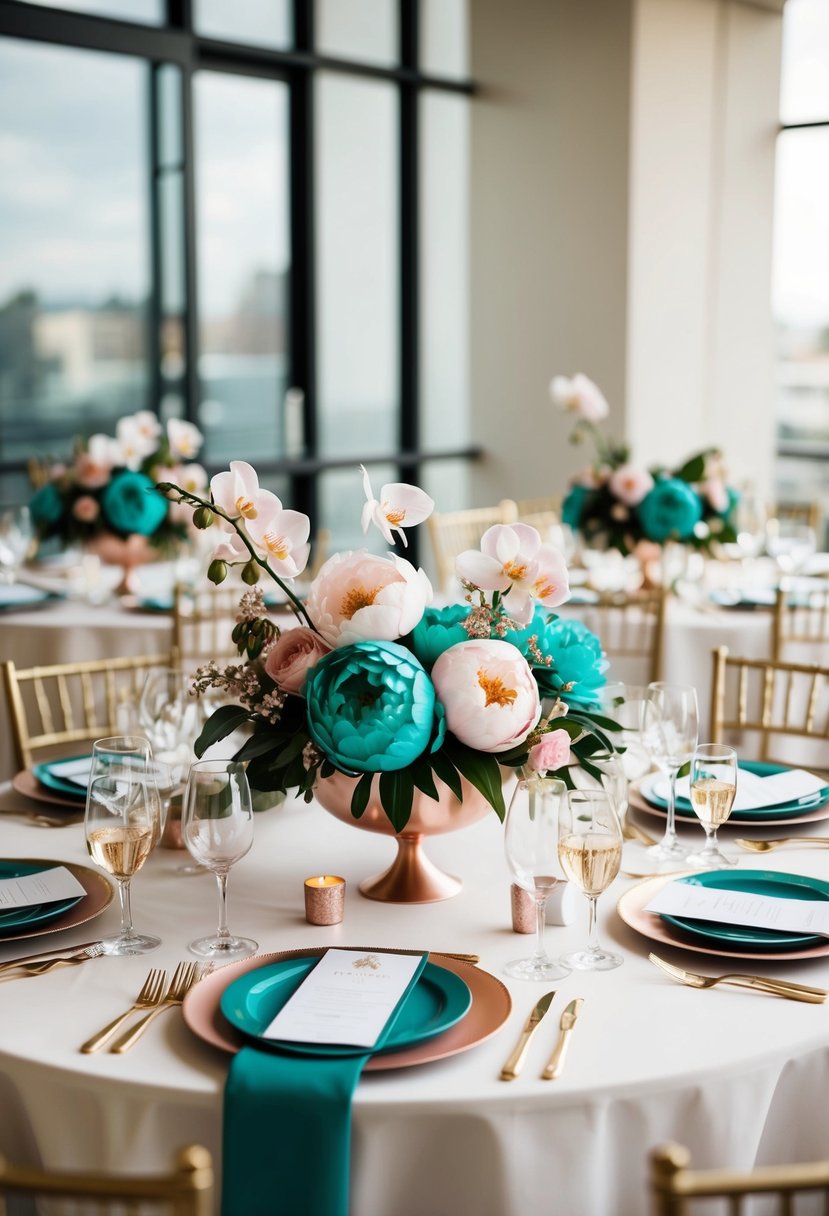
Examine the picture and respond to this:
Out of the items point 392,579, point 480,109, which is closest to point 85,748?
point 392,579

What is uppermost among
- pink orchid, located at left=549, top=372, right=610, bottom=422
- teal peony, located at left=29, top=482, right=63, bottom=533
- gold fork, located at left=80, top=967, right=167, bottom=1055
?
pink orchid, located at left=549, top=372, right=610, bottom=422

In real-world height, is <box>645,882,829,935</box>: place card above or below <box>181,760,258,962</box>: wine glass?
below

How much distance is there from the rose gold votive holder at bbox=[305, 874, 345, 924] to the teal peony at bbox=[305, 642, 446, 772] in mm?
169

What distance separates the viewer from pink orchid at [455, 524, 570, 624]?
1.75 meters

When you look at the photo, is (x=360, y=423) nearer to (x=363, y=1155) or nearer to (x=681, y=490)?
(x=681, y=490)

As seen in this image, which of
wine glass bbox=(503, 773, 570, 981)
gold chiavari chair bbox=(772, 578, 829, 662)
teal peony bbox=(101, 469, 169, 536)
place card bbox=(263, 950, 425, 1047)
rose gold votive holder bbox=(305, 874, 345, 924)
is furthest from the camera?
teal peony bbox=(101, 469, 169, 536)

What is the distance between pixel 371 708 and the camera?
161 cm

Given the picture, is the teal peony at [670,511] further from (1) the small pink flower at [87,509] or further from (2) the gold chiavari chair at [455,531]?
(1) the small pink flower at [87,509]

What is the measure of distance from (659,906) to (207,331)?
4.76 m

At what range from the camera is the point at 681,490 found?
3.93 meters

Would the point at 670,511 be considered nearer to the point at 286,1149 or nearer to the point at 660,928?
the point at 660,928

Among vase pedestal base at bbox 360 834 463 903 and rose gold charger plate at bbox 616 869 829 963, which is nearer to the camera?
rose gold charger plate at bbox 616 869 829 963

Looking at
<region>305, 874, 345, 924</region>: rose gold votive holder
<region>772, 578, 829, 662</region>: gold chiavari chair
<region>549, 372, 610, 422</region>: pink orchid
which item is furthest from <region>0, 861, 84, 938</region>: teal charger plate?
<region>549, 372, 610, 422</region>: pink orchid

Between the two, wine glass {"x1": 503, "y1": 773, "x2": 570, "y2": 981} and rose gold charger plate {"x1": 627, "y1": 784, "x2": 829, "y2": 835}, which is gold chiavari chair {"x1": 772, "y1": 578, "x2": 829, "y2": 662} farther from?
wine glass {"x1": 503, "y1": 773, "x2": 570, "y2": 981}
